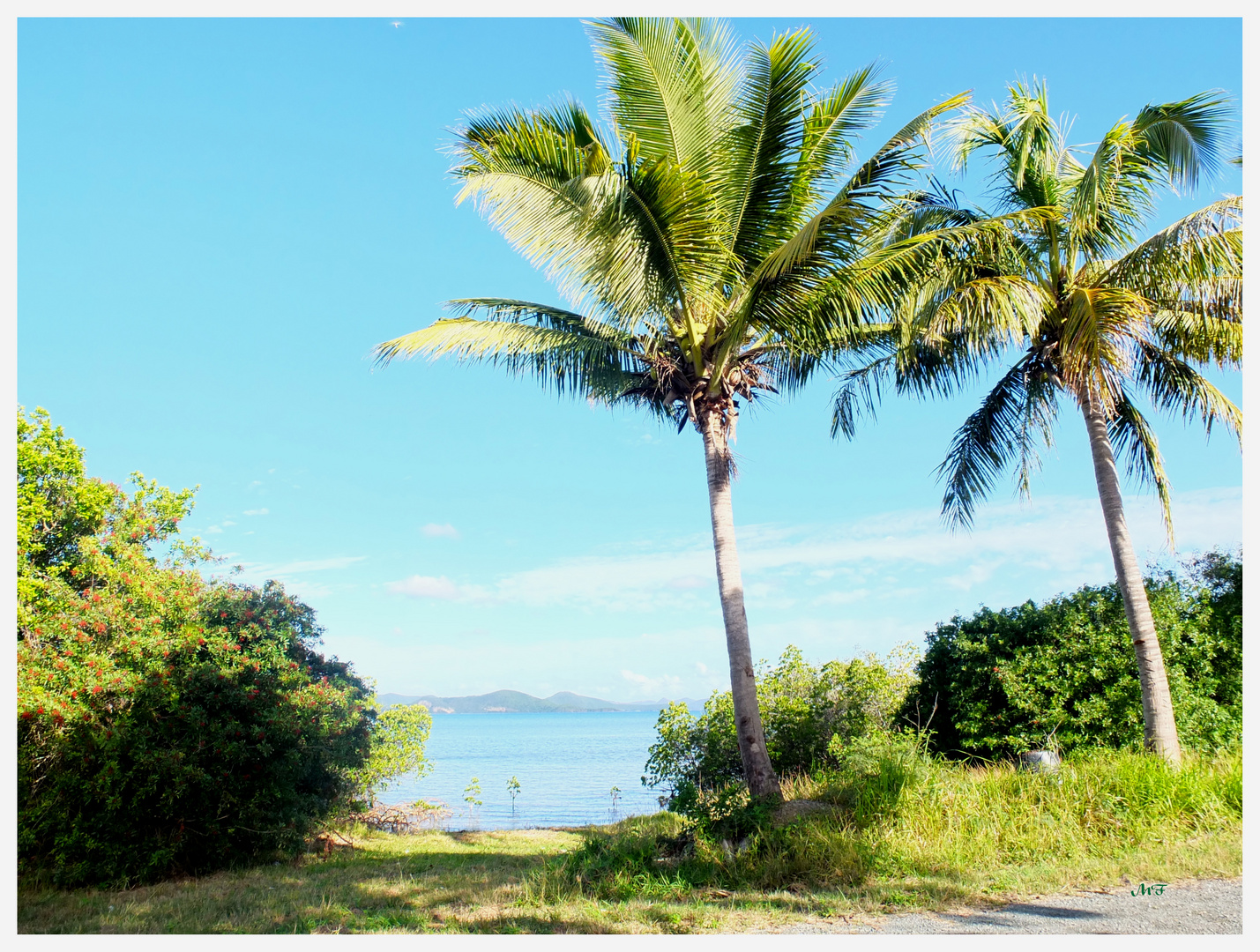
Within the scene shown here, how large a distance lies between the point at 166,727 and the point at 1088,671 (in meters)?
11.3

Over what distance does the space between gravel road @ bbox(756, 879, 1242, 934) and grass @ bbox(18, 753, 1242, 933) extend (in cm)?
24

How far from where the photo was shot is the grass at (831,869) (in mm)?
6414

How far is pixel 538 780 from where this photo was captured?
42.5m

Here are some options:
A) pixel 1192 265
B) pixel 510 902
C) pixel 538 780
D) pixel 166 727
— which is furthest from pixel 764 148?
pixel 538 780

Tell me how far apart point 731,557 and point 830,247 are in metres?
3.57

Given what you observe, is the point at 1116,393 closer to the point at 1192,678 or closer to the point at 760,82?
the point at 1192,678

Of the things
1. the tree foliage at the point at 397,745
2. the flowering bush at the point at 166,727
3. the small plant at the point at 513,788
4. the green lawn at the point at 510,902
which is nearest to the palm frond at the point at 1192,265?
the green lawn at the point at 510,902

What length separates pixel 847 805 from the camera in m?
8.00

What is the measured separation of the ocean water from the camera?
25219 mm

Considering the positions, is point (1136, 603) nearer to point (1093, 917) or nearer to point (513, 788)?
point (1093, 917)

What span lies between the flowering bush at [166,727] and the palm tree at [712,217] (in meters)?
4.57

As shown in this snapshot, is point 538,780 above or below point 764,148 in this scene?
below

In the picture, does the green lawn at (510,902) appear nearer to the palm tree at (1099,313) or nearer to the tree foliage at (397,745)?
the palm tree at (1099,313)
